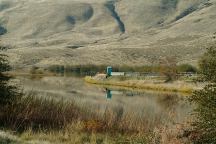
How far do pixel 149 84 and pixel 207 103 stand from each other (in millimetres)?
59962

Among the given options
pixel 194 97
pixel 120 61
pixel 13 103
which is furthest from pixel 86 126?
pixel 120 61

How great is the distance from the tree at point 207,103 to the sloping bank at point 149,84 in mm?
42957

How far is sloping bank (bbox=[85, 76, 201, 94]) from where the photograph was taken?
65.1 meters

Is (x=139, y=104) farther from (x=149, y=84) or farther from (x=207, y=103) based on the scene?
(x=207, y=103)

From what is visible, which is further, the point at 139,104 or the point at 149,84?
the point at 149,84

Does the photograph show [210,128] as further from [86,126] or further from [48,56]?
[48,56]

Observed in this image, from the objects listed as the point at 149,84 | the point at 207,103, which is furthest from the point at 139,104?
the point at 207,103

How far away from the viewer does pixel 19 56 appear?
145625 millimetres

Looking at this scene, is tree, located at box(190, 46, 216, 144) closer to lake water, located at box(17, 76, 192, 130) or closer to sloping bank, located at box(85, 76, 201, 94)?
lake water, located at box(17, 76, 192, 130)

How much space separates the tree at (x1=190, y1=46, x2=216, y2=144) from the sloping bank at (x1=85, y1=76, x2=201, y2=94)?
141 ft

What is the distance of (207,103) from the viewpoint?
1470 cm

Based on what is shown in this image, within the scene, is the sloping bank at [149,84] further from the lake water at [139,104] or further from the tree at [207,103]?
the tree at [207,103]

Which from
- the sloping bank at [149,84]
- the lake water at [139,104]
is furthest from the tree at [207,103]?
the sloping bank at [149,84]

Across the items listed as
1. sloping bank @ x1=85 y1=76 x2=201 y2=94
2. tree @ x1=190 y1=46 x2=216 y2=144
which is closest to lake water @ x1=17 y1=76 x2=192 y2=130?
tree @ x1=190 y1=46 x2=216 y2=144
